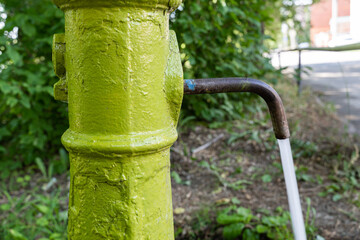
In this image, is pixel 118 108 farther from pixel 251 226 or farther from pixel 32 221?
pixel 32 221

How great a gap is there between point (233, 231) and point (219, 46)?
165cm

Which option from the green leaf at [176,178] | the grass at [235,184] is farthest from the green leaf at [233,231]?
the green leaf at [176,178]

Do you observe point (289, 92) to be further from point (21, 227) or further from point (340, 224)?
point (21, 227)

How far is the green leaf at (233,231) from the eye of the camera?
1.81 metres

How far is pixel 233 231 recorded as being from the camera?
181 cm

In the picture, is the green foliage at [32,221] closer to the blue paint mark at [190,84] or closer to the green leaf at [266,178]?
the blue paint mark at [190,84]

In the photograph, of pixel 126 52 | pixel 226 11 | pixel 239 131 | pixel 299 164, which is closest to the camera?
pixel 126 52

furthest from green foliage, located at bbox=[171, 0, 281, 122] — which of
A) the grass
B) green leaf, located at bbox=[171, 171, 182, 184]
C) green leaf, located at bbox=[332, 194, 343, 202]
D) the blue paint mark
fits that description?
the blue paint mark

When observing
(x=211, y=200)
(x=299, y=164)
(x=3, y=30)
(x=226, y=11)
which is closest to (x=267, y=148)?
(x=299, y=164)

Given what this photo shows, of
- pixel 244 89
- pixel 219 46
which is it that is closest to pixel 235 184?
pixel 219 46

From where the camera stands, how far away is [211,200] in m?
2.25

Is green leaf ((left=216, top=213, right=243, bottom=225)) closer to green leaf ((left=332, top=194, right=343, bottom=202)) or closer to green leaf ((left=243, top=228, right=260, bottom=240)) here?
green leaf ((left=243, top=228, right=260, bottom=240))

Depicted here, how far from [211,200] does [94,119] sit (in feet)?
5.37

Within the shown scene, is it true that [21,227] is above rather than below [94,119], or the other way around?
below
